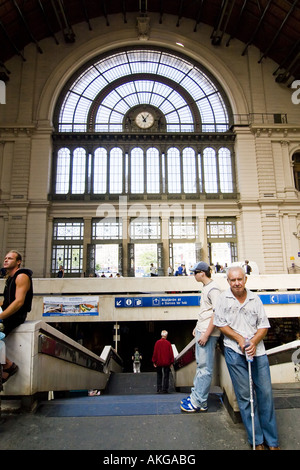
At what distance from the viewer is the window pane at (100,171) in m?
25.1

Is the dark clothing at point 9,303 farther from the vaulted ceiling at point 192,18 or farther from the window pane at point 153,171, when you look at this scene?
the vaulted ceiling at point 192,18

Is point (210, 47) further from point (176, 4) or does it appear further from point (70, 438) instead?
point (70, 438)

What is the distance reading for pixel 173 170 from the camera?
25.7 m

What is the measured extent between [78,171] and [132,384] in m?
19.9

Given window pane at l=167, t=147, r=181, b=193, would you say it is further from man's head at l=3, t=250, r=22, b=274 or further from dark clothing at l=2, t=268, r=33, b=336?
dark clothing at l=2, t=268, r=33, b=336

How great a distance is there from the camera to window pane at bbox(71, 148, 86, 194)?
82.2ft

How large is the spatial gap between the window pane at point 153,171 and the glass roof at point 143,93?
9.30ft

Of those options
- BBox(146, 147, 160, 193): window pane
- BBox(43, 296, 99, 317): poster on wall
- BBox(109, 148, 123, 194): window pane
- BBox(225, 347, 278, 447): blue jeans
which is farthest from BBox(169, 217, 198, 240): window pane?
BBox(225, 347, 278, 447): blue jeans

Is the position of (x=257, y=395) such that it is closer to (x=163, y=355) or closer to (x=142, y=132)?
(x=163, y=355)

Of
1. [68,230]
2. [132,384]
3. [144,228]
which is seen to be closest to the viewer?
[132,384]

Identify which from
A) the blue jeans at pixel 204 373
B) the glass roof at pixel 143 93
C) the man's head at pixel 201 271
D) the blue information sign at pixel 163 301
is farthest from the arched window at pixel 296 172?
the blue jeans at pixel 204 373

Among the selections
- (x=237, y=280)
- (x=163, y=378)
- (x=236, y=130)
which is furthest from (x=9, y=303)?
(x=236, y=130)

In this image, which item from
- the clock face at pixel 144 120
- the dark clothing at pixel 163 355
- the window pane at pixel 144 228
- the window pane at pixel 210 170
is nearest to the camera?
the dark clothing at pixel 163 355

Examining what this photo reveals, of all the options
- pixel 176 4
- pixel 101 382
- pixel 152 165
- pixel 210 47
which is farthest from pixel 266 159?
pixel 101 382
